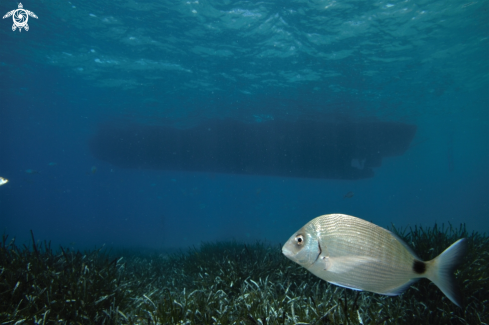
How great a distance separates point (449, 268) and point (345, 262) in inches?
28.3

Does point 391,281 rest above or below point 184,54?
below

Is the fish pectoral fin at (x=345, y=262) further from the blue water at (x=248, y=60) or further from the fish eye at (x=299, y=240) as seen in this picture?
the blue water at (x=248, y=60)

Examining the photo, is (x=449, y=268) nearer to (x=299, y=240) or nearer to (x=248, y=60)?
(x=299, y=240)

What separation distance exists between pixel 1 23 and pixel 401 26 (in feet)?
81.9

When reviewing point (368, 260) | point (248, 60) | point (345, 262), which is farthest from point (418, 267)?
point (248, 60)

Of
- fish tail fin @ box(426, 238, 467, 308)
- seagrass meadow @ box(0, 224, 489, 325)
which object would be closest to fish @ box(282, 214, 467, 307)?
fish tail fin @ box(426, 238, 467, 308)

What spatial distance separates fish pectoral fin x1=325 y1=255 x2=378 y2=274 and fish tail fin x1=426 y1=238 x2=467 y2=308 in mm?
428

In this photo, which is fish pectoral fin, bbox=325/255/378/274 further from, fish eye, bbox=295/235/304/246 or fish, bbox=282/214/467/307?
fish eye, bbox=295/235/304/246

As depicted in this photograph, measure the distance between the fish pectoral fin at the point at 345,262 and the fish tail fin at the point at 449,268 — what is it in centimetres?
43

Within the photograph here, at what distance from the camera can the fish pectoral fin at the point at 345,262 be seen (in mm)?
1847

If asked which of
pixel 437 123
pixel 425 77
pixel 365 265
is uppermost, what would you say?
pixel 425 77

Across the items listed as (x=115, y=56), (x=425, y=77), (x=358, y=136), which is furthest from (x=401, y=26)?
(x=115, y=56)

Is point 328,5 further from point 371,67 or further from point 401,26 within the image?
point 371,67

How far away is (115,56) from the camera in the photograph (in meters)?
18.1
